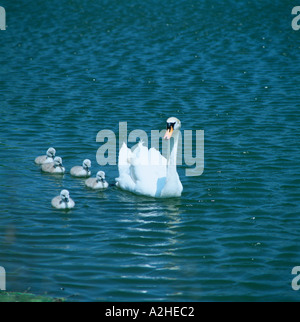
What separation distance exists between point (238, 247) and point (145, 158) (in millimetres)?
4036

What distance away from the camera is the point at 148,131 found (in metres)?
20.6

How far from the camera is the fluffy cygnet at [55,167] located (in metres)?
17.0

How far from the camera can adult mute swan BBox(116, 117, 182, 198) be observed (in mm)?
15328

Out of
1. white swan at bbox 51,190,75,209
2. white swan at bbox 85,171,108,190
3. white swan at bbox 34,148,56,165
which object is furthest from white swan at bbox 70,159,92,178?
white swan at bbox 51,190,75,209

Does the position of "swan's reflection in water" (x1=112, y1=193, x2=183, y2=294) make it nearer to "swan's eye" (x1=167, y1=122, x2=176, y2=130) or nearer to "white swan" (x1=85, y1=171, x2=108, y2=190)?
"white swan" (x1=85, y1=171, x2=108, y2=190)

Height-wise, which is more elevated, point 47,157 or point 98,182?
point 47,157

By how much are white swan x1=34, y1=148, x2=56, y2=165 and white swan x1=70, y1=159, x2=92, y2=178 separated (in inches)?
31.8

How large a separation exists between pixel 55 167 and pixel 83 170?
2.46 ft

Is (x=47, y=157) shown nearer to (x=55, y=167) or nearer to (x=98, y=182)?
(x=55, y=167)

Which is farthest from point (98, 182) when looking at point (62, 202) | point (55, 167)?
point (62, 202)

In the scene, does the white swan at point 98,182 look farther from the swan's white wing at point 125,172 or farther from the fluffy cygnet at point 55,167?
the fluffy cygnet at point 55,167

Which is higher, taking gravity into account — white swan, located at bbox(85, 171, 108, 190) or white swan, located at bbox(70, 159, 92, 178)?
white swan, located at bbox(70, 159, 92, 178)

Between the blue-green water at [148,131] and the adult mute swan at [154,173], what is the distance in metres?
0.28
